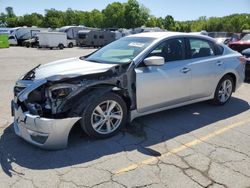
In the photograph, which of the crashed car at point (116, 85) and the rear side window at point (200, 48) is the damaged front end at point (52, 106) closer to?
the crashed car at point (116, 85)

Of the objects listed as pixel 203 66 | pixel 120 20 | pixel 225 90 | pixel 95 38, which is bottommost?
pixel 225 90

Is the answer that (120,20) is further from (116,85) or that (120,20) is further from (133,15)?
(116,85)

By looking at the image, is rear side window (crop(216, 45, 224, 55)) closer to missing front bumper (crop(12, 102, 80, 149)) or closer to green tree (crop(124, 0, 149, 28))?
missing front bumper (crop(12, 102, 80, 149))

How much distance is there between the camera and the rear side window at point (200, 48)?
5523 mm

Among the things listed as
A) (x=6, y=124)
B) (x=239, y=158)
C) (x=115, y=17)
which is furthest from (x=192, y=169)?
(x=115, y=17)

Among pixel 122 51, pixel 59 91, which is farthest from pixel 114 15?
pixel 59 91

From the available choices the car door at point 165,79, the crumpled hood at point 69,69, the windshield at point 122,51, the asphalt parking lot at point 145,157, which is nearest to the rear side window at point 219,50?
the car door at point 165,79

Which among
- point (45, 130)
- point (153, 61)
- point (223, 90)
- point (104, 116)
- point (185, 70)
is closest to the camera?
point (45, 130)

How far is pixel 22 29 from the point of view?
34.6 meters

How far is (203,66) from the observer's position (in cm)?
555

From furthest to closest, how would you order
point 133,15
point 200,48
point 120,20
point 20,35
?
1. point 120,20
2. point 133,15
3. point 20,35
4. point 200,48

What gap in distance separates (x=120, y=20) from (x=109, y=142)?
86247 mm

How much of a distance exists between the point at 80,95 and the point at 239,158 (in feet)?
7.53

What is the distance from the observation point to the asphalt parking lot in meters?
3.37
